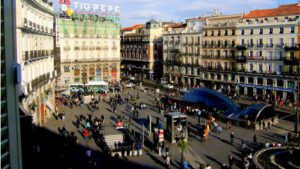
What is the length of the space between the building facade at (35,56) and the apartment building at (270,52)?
3426 centimetres

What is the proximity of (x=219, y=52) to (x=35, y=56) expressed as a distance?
42889mm

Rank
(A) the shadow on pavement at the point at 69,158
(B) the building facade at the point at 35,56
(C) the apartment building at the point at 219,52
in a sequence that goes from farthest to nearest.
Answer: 1. (C) the apartment building at the point at 219,52
2. (B) the building facade at the point at 35,56
3. (A) the shadow on pavement at the point at 69,158

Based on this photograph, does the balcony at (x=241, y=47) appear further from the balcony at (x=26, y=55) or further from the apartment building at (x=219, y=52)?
the balcony at (x=26, y=55)

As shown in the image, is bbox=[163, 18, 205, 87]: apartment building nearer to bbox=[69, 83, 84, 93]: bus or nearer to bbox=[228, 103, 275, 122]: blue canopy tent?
bbox=[69, 83, 84, 93]: bus

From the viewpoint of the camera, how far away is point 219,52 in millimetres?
72062

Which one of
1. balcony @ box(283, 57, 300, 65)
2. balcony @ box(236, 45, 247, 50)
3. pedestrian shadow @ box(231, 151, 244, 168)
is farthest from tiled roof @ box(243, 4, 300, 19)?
pedestrian shadow @ box(231, 151, 244, 168)

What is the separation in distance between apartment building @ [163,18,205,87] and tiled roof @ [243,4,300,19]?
11514 millimetres

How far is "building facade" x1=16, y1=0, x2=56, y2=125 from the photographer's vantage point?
30661 mm

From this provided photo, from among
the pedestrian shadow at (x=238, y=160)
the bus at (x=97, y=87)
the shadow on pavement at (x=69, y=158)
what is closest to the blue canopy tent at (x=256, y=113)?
the pedestrian shadow at (x=238, y=160)

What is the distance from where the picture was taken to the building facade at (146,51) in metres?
94.2

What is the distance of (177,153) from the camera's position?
1192 inches

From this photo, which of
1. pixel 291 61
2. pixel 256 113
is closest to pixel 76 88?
pixel 291 61

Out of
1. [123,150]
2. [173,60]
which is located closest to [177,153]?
[123,150]

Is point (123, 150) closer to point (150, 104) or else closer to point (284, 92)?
point (150, 104)
